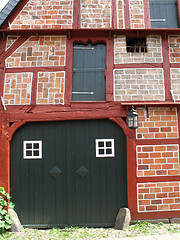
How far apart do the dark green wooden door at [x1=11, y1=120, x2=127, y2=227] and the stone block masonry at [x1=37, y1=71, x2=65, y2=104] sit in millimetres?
601

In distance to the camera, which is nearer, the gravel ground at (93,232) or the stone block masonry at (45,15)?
the gravel ground at (93,232)

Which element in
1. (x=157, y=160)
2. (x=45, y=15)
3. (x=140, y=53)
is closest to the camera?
(x=157, y=160)

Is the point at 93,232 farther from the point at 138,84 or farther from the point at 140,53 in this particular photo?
the point at 140,53

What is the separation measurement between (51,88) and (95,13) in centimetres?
234

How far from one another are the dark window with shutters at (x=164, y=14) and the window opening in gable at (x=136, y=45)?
0.50 metres

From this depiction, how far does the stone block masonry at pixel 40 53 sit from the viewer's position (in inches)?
233

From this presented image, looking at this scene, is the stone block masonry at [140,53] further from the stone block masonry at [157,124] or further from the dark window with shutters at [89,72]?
the stone block masonry at [157,124]

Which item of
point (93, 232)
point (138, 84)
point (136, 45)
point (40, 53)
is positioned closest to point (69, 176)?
point (93, 232)

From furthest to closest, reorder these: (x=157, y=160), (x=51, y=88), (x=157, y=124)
A: (x=51, y=88) < (x=157, y=124) < (x=157, y=160)

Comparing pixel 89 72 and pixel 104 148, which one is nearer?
pixel 104 148

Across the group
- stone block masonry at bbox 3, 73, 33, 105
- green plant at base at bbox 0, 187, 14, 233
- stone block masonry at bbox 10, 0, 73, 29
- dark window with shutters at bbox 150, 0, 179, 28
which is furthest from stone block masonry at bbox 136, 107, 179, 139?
green plant at base at bbox 0, 187, 14, 233

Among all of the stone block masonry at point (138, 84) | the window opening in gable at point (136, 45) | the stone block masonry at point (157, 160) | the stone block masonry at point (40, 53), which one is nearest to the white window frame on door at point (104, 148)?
the stone block masonry at point (157, 160)

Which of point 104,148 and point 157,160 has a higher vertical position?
point 104,148

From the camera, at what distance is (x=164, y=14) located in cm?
627
